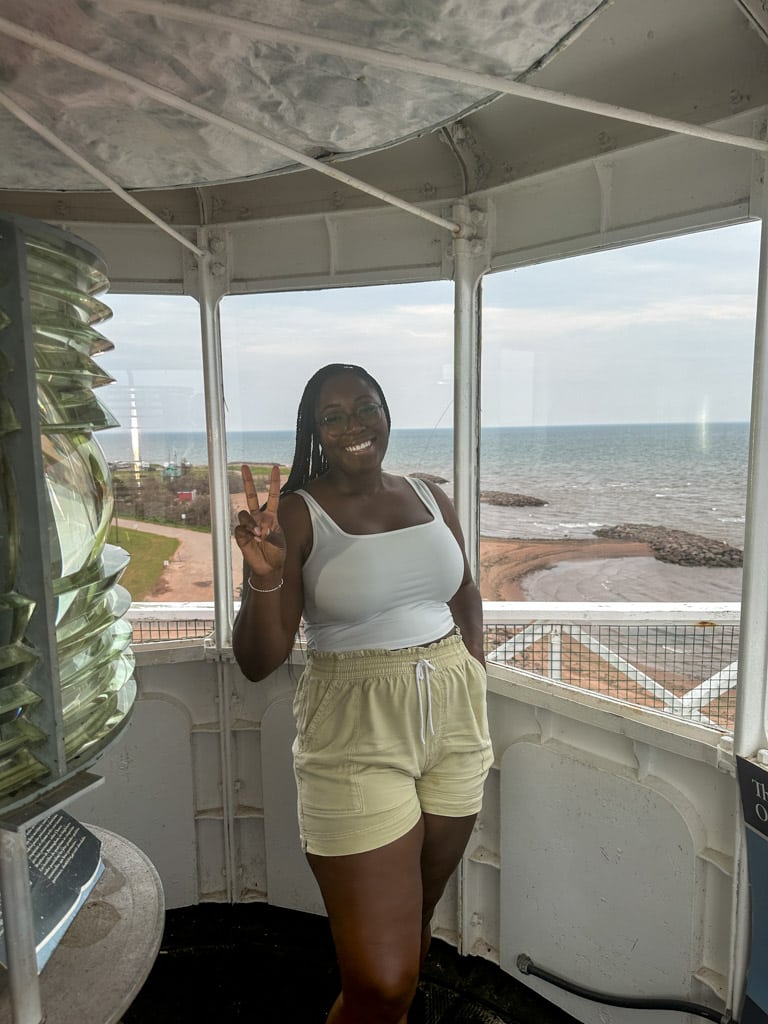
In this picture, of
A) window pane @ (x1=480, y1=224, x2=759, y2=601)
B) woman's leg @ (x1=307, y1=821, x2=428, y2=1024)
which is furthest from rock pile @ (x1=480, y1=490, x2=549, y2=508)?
woman's leg @ (x1=307, y1=821, x2=428, y2=1024)

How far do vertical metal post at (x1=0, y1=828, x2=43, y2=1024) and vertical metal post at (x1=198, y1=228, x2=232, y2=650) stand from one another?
1.71 meters

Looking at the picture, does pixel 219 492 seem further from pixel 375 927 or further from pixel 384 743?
pixel 375 927

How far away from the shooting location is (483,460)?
2053mm

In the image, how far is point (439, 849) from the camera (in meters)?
1.46

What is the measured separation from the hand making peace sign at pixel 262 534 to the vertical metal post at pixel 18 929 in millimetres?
665

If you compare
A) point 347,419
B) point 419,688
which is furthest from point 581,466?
point 419,688

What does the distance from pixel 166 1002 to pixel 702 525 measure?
6.55 feet

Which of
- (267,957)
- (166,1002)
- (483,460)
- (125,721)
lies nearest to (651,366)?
(483,460)

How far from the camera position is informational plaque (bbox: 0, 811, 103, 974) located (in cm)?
67

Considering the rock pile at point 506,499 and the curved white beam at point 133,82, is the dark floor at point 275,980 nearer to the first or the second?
the rock pile at point 506,499

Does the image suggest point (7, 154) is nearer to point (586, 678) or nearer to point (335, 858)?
point (335, 858)

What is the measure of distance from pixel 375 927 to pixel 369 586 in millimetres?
627

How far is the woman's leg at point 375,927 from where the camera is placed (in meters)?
1.27

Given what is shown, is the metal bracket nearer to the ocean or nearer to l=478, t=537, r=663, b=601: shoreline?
the ocean
